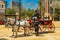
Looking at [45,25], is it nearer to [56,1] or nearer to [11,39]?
[11,39]

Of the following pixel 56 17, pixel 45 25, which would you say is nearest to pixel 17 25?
pixel 45 25

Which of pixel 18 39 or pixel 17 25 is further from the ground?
pixel 17 25

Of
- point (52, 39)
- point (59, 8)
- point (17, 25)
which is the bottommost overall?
point (52, 39)

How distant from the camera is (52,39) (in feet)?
41.5

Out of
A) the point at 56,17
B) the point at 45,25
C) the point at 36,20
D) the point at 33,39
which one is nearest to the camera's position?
the point at 33,39

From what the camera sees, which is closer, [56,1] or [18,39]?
[18,39]

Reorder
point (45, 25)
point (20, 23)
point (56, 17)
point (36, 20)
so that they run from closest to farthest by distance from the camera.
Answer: point (20, 23) → point (36, 20) → point (45, 25) → point (56, 17)

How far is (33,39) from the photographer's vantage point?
41.0 ft

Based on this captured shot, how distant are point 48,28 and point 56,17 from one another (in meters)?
27.2

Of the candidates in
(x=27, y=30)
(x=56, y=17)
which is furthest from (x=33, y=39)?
(x=56, y=17)

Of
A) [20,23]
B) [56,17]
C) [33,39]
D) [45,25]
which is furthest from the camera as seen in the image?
[56,17]

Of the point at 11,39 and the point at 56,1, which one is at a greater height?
the point at 56,1

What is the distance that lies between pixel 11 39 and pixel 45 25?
485 centimetres

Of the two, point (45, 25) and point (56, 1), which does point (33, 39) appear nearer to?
point (45, 25)
